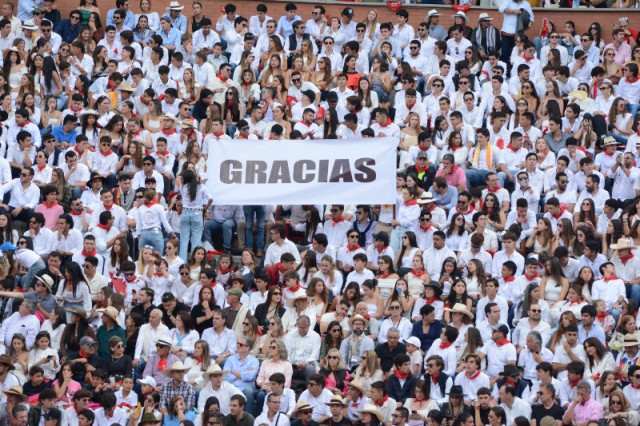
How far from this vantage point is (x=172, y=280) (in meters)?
26.4

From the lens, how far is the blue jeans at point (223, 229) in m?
28.3

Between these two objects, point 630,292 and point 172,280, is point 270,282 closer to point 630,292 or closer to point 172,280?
point 172,280

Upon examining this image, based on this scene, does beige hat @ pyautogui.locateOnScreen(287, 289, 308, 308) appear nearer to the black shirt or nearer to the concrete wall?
the black shirt

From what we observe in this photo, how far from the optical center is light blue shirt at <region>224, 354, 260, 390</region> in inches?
968

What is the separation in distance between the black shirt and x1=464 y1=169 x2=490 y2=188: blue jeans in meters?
6.54

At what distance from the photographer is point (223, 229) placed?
92.9 ft

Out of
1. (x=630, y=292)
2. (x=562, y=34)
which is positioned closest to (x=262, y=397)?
(x=630, y=292)

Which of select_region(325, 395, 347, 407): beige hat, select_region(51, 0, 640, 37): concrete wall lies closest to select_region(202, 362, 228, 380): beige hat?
select_region(325, 395, 347, 407): beige hat

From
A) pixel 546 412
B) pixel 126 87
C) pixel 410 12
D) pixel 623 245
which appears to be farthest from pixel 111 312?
pixel 410 12

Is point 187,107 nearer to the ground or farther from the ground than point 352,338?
farther from the ground

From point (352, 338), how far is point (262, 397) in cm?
158

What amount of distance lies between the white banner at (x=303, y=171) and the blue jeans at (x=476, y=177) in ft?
5.09

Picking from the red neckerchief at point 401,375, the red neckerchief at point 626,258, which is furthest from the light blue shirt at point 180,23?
the red neckerchief at point 401,375

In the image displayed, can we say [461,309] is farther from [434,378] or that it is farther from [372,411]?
[372,411]
